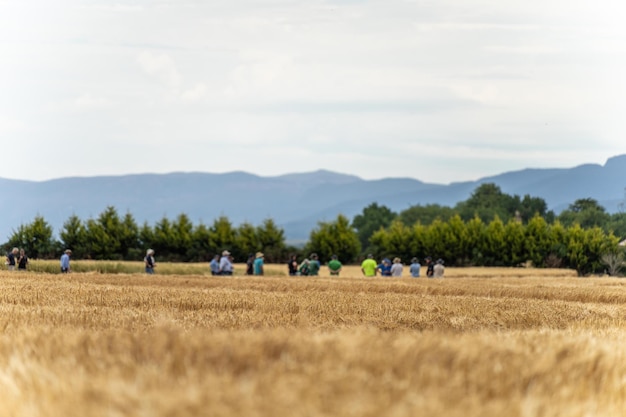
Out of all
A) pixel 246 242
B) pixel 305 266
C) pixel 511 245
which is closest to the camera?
pixel 305 266

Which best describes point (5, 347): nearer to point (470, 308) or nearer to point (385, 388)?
point (385, 388)

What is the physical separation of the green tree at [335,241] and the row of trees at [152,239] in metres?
3.28

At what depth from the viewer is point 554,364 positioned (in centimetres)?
749

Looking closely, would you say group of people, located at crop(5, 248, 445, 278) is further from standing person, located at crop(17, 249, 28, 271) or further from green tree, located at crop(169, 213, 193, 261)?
green tree, located at crop(169, 213, 193, 261)

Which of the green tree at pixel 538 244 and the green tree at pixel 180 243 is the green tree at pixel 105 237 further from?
the green tree at pixel 538 244

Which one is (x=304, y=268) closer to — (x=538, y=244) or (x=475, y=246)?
(x=475, y=246)

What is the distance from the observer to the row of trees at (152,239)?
80.2 m

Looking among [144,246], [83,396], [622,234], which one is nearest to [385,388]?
[83,396]

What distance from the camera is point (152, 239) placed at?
84.4 meters

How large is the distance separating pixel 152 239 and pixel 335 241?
16.9 meters

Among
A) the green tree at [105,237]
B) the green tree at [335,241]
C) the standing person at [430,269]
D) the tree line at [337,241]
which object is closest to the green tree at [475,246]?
the tree line at [337,241]

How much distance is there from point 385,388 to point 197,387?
1125mm

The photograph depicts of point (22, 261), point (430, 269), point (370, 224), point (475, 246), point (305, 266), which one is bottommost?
point (430, 269)

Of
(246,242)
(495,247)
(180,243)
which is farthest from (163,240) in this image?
(495,247)
